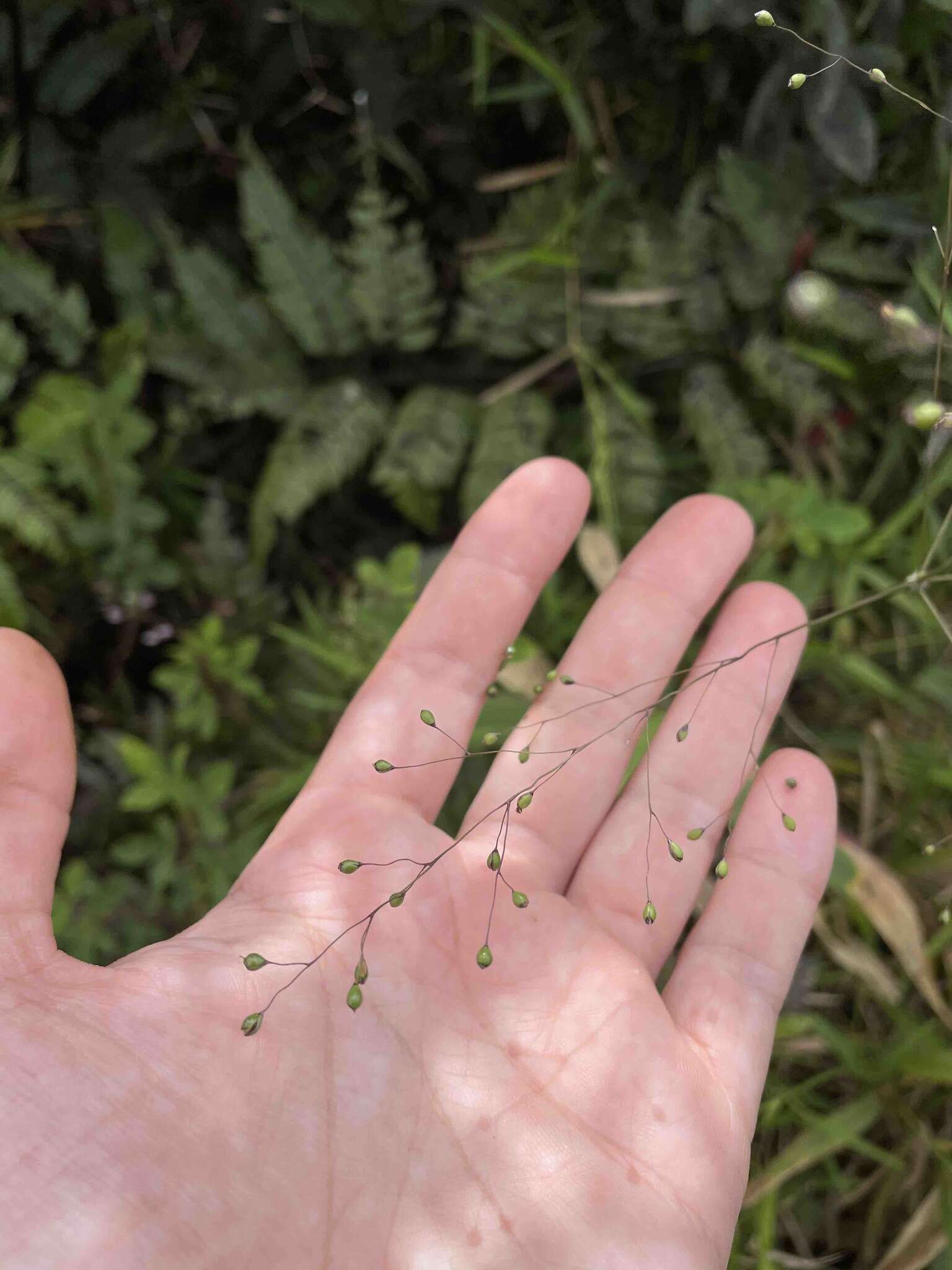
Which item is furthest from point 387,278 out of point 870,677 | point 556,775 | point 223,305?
point 870,677

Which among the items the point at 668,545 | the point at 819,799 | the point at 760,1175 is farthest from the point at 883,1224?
the point at 668,545

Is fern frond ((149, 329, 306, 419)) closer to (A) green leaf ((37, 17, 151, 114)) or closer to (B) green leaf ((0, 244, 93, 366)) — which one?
(B) green leaf ((0, 244, 93, 366))

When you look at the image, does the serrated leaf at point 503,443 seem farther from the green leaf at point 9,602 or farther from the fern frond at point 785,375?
the green leaf at point 9,602

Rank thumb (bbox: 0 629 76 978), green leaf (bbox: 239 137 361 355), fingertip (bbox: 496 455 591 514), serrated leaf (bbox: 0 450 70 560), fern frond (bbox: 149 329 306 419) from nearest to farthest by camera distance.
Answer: thumb (bbox: 0 629 76 978), fingertip (bbox: 496 455 591 514), serrated leaf (bbox: 0 450 70 560), green leaf (bbox: 239 137 361 355), fern frond (bbox: 149 329 306 419)

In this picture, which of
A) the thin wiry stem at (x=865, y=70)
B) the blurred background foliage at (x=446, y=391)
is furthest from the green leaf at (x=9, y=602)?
the thin wiry stem at (x=865, y=70)

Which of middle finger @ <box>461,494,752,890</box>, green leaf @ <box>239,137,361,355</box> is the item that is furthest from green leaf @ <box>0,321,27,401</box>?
middle finger @ <box>461,494,752,890</box>

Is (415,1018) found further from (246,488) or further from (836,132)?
(836,132)
